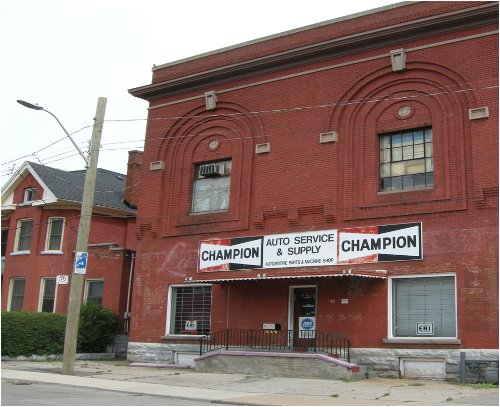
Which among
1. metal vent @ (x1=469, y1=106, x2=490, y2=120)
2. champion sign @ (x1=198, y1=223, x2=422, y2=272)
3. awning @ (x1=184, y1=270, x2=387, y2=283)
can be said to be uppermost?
metal vent @ (x1=469, y1=106, x2=490, y2=120)

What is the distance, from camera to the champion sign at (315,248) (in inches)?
771

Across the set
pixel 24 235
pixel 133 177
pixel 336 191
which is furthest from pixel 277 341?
pixel 24 235

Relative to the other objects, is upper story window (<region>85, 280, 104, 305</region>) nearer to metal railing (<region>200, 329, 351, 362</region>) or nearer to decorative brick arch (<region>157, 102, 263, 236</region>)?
decorative brick arch (<region>157, 102, 263, 236</region>)

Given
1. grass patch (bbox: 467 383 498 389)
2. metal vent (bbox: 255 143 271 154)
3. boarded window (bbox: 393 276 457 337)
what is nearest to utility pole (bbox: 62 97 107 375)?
A: metal vent (bbox: 255 143 271 154)

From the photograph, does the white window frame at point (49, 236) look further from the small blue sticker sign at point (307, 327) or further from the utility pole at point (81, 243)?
the small blue sticker sign at point (307, 327)

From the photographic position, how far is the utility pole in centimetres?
1923

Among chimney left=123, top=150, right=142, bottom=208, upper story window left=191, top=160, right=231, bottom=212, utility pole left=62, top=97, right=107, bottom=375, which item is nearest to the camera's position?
utility pole left=62, top=97, right=107, bottom=375

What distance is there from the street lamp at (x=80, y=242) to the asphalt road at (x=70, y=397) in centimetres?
264

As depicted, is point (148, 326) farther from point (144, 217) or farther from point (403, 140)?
point (403, 140)

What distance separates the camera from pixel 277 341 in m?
21.5

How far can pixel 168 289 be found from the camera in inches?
955

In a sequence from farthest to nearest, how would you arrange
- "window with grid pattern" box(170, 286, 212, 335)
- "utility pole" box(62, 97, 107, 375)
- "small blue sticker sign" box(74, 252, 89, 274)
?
"window with grid pattern" box(170, 286, 212, 335)
"small blue sticker sign" box(74, 252, 89, 274)
"utility pole" box(62, 97, 107, 375)

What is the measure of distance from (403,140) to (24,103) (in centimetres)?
1153

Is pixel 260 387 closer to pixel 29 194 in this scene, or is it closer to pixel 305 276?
pixel 305 276
